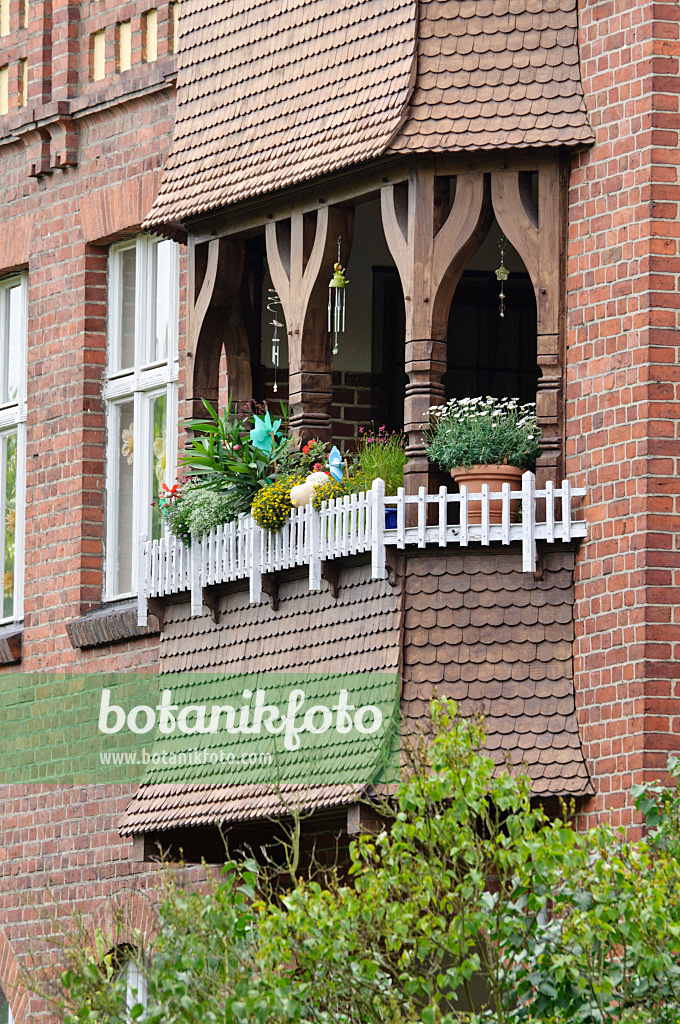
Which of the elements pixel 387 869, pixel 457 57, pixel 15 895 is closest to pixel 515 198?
pixel 457 57

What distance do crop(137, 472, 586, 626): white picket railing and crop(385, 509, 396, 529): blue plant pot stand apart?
1.2 inches

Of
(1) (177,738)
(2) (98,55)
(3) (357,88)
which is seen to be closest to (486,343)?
(3) (357,88)

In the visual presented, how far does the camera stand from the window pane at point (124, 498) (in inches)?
743

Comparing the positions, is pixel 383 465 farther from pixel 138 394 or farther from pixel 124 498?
pixel 124 498

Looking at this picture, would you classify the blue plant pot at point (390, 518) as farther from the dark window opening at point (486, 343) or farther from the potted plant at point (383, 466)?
the dark window opening at point (486, 343)

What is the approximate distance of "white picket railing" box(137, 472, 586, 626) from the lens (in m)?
14.0

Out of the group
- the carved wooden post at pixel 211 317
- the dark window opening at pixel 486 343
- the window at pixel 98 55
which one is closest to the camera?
the carved wooden post at pixel 211 317

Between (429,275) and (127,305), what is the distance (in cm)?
503

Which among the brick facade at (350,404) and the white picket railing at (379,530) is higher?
the brick facade at (350,404)

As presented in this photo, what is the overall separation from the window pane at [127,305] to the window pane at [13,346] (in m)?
1.51

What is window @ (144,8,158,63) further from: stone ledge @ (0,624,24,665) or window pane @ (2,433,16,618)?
stone ledge @ (0,624,24,665)

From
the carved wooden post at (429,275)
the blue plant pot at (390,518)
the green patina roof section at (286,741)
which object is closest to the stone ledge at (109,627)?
the green patina roof section at (286,741)

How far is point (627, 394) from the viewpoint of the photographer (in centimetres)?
1395

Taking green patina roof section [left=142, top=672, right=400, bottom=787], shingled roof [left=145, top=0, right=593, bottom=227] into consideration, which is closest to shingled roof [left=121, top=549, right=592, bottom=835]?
green patina roof section [left=142, top=672, right=400, bottom=787]
